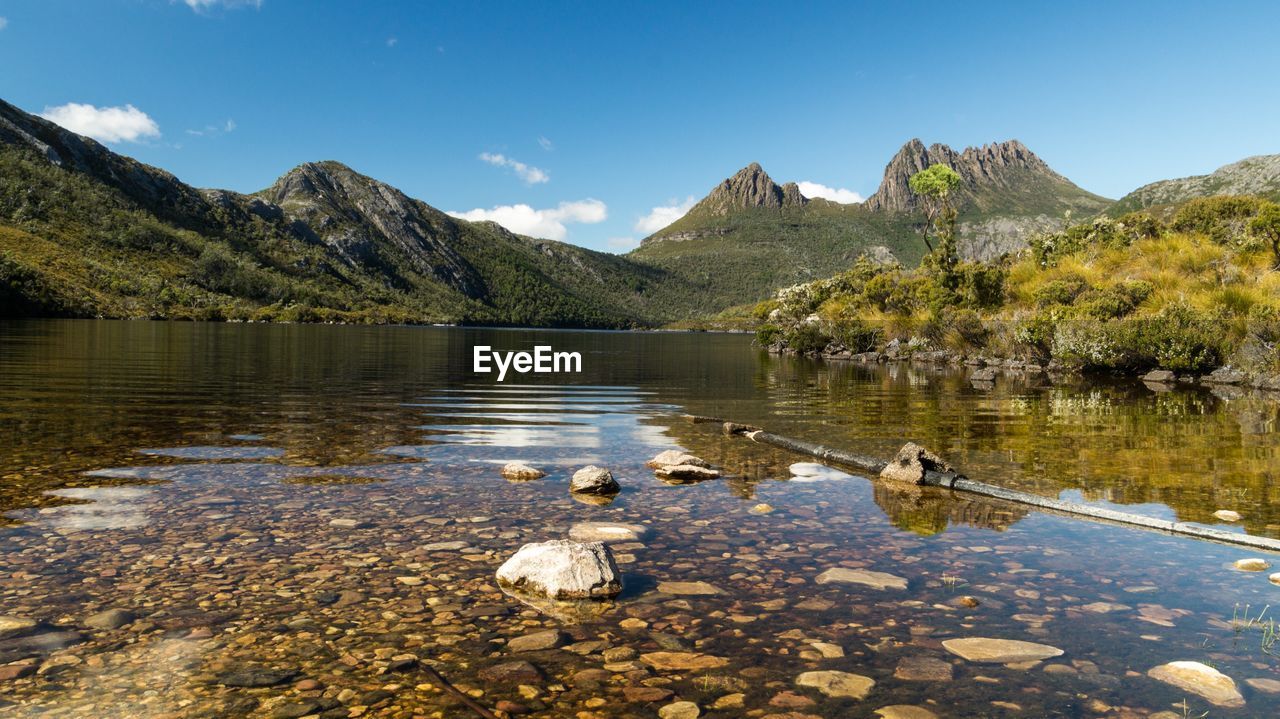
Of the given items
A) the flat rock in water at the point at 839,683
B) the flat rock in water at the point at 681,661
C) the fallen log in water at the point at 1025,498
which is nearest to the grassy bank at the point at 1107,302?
the fallen log in water at the point at 1025,498

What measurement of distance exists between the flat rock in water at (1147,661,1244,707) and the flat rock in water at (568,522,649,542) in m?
5.48

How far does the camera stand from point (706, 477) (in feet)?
42.9

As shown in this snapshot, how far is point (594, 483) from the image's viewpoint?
1155 cm

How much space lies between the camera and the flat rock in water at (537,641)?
5.55m

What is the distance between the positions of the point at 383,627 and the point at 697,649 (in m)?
2.74

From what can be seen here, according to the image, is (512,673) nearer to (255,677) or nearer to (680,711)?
(680,711)

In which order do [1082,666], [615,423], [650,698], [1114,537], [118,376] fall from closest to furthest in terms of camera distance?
1. [650,698]
2. [1082,666]
3. [1114,537]
4. [615,423]
5. [118,376]

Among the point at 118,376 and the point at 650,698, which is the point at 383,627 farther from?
the point at 118,376

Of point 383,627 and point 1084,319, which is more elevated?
point 1084,319

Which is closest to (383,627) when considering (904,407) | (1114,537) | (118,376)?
(1114,537)

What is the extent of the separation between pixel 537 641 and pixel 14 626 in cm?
435

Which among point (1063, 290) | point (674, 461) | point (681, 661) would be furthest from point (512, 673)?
point (1063, 290)

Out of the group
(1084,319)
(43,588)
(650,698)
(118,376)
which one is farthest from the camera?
(1084,319)

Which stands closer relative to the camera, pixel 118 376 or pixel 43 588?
pixel 43 588
